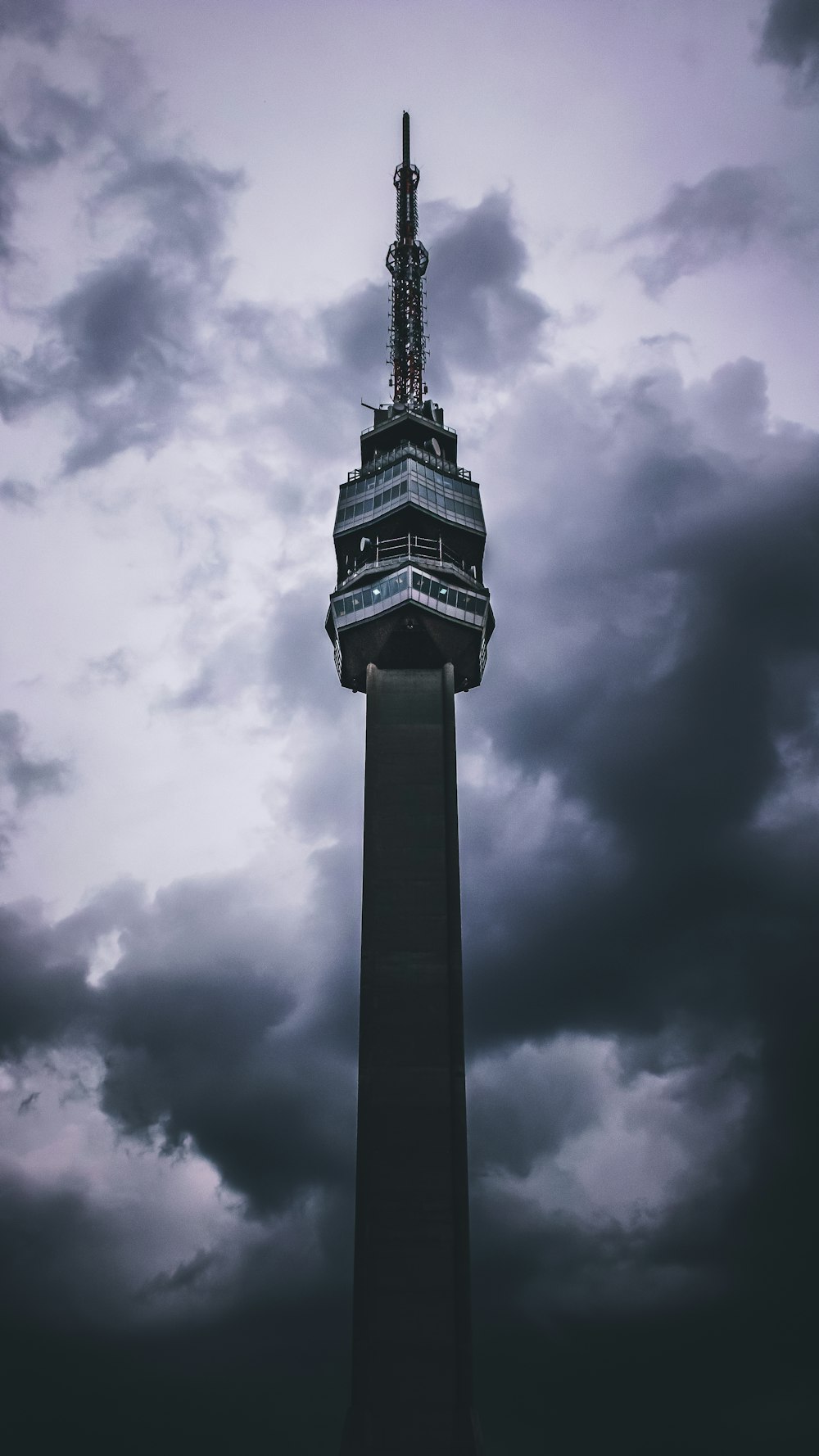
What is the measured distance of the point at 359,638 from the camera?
77625 mm

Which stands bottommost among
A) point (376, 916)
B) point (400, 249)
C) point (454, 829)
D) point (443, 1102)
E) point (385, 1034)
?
point (443, 1102)

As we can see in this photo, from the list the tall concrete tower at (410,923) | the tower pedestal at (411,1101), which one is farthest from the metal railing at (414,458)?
the tower pedestal at (411,1101)

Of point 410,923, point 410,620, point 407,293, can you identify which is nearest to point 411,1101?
point 410,923

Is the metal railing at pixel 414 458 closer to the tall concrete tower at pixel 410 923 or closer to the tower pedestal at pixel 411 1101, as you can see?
the tall concrete tower at pixel 410 923

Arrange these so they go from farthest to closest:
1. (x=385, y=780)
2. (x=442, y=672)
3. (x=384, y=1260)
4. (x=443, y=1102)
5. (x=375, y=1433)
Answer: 1. (x=442, y=672)
2. (x=385, y=780)
3. (x=443, y=1102)
4. (x=384, y=1260)
5. (x=375, y=1433)

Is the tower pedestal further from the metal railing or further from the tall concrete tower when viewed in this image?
the metal railing

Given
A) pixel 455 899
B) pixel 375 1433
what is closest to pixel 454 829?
pixel 455 899

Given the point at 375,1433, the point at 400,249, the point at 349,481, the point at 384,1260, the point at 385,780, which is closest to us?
the point at 375,1433

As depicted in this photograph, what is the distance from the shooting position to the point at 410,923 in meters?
65.9

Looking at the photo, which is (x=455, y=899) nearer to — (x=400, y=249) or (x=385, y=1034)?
(x=385, y=1034)

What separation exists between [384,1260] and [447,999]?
576 inches

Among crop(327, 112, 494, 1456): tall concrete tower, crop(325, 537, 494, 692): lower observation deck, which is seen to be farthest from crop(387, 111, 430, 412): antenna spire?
crop(325, 537, 494, 692): lower observation deck

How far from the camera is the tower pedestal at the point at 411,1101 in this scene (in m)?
53.8

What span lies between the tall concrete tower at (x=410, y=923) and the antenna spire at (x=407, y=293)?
444 centimetres
